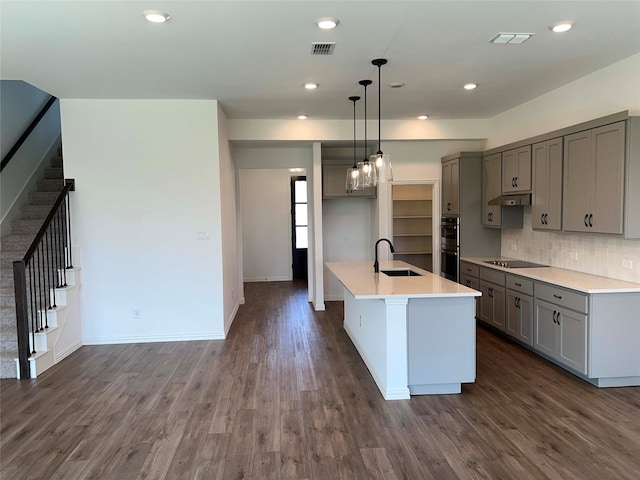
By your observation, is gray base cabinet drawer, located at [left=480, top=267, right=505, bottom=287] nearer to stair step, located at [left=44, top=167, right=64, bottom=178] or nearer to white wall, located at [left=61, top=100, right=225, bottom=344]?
white wall, located at [left=61, top=100, right=225, bottom=344]

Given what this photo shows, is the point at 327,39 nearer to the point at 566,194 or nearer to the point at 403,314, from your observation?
the point at 403,314

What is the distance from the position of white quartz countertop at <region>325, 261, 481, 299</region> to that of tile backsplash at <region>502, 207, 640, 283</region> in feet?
4.95

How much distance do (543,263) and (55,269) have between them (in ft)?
19.2

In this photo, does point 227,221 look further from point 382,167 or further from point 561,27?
point 561,27

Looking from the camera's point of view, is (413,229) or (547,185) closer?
(547,185)

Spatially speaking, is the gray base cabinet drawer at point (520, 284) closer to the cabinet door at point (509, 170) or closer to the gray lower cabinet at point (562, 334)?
the gray lower cabinet at point (562, 334)

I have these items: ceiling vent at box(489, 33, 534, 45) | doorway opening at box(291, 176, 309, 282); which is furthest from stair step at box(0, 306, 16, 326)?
doorway opening at box(291, 176, 309, 282)

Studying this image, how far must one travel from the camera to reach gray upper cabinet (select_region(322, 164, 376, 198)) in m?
7.14

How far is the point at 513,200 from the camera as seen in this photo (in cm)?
519

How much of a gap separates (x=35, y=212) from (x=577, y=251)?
263 inches

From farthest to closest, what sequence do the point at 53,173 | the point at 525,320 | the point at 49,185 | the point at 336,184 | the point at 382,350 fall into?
the point at 336,184
the point at 53,173
the point at 49,185
the point at 525,320
the point at 382,350

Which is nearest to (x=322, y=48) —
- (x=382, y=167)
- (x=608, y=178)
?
(x=382, y=167)

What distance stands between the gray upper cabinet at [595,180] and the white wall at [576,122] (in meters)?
0.16

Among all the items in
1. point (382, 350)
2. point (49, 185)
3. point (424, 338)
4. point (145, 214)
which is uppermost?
point (49, 185)
